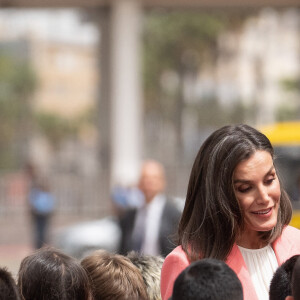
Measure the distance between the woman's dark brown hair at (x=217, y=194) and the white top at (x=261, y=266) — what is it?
10 centimetres

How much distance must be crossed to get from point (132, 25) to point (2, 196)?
243 inches

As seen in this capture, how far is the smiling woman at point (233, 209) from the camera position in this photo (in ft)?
9.72

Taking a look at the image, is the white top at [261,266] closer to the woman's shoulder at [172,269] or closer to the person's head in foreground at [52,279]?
the woman's shoulder at [172,269]

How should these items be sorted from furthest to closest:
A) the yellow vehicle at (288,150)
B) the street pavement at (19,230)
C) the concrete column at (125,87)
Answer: the street pavement at (19,230) < the concrete column at (125,87) < the yellow vehicle at (288,150)

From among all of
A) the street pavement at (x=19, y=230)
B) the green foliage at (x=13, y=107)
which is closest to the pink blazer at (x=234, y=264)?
the street pavement at (x=19, y=230)

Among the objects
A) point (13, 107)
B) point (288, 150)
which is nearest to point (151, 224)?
point (288, 150)

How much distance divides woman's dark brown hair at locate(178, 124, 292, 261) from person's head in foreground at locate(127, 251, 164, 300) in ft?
1.10

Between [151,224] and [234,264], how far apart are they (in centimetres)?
400

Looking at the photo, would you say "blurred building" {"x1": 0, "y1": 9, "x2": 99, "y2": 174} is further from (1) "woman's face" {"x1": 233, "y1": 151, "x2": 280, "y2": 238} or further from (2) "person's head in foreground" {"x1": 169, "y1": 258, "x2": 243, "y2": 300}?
(2) "person's head in foreground" {"x1": 169, "y1": 258, "x2": 243, "y2": 300}

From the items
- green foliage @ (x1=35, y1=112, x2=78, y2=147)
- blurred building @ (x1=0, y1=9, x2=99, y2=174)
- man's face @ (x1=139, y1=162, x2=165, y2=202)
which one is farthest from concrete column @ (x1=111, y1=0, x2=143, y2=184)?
blurred building @ (x1=0, y1=9, x2=99, y2=174)

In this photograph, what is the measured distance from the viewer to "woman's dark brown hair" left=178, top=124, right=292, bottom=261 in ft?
9.73

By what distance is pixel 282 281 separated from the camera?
9.27ft

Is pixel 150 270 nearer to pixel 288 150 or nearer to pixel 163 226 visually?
pixel 163 226

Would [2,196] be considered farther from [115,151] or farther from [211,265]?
[211,265]
